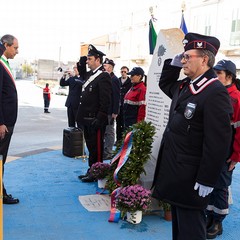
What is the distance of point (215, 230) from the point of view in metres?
3.72

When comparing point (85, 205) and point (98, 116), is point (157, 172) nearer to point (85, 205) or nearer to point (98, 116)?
point (85, 205)

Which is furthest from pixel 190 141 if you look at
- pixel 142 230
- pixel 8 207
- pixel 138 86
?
pixel 138 86

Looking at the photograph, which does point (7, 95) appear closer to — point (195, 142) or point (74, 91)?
point (195, 142)

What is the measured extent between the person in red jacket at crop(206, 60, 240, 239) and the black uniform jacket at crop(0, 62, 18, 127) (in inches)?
93.1

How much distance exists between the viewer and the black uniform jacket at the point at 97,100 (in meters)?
5.09

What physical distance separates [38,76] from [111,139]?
77.6 m

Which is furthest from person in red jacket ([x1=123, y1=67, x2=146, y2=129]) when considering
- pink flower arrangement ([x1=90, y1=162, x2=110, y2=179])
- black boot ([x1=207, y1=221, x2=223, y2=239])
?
black boot ([x1=207, y1=221, x2=223, y2=239])

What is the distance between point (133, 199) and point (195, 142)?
61.7 inches

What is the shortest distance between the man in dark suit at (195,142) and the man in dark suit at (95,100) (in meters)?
2.50

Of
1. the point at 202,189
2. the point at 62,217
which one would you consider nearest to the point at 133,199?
the point at 62,217

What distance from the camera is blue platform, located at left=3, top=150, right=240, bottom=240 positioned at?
3.62 meters

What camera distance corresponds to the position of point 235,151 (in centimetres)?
358

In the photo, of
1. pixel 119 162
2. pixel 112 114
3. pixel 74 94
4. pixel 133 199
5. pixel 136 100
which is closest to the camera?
pixel 133 199

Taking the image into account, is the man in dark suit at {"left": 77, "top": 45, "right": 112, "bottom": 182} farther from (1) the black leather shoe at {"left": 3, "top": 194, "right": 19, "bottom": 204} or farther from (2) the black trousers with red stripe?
(1) the black leather shoe at {"left": 3, "top": 194, "right": 19, "bottom": 204}
